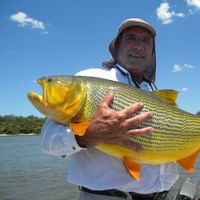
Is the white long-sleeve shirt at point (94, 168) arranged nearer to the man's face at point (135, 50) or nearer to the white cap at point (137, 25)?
the man's face at point (135, 50)

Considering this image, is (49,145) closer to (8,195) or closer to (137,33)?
(137,33)

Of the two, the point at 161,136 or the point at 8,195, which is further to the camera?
the point at 8,195

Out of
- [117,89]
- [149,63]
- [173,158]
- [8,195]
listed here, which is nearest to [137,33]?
[149,63]

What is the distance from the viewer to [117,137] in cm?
298

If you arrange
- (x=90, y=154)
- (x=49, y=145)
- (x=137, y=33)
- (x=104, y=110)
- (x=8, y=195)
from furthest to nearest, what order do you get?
(x=8, y=195), (x=137, y=33), (x=90, y=154), (x=49, y=145), (x=104, y=110)

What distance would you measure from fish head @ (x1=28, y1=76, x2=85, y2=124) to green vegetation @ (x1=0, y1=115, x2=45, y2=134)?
339 feet

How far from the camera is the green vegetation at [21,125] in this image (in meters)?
108

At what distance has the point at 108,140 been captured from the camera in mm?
3012

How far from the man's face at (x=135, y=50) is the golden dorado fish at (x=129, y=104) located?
0.67 m

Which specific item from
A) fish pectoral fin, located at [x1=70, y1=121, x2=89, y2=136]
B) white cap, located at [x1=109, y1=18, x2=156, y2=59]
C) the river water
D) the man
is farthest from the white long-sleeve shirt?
the river water

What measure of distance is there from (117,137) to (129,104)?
0.34 m

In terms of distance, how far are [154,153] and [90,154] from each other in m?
0.57

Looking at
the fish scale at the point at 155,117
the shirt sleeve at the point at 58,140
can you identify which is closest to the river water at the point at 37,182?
the fish scale at the point at 155,117

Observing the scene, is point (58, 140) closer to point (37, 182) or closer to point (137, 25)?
point (137, 25)
